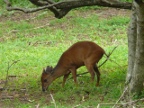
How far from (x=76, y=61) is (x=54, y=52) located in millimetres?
3053

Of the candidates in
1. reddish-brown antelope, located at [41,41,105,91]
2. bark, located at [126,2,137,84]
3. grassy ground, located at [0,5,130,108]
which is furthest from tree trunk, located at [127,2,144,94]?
reddish-brown antelope, located at [41,41,105,91]

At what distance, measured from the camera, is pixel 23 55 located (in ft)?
39.1

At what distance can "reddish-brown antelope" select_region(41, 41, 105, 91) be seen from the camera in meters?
8.86

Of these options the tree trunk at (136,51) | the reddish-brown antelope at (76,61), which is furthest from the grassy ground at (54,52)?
the tree trunk at (136,51)

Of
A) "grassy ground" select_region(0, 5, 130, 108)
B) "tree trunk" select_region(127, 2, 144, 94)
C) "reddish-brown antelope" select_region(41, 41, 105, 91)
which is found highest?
A: "tree trunk" select_region(127, 2, 144, 94)

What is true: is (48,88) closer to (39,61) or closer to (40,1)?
(40,1)

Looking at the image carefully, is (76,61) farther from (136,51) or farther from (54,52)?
(54,52)

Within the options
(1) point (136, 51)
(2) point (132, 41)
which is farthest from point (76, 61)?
(1) point (136, 51)

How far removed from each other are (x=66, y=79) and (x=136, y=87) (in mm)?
2173

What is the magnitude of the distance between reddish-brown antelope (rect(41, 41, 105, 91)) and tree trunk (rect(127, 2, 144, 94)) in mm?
932

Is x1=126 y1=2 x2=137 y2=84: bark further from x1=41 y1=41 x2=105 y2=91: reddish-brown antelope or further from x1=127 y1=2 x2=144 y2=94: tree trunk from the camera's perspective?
x1=41 y1=41 x2=105 y2=91: reddish-brown antelope

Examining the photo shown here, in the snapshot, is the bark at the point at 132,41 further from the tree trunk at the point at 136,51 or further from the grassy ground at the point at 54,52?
the grassy ground at the point at 54,52

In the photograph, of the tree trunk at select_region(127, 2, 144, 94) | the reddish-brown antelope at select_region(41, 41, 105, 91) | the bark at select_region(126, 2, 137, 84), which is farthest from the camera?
the reddish-brown antelope at select_region(41, 41, 105, 91)

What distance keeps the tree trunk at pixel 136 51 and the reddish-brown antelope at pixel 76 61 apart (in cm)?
93
